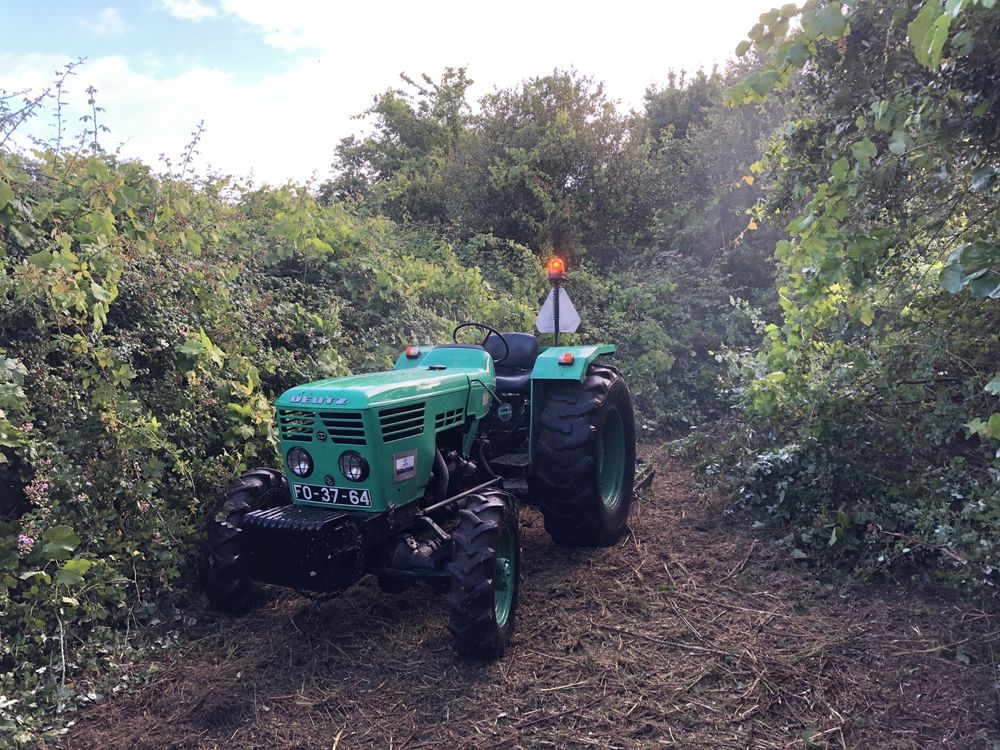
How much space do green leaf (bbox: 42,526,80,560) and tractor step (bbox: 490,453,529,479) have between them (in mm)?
2367

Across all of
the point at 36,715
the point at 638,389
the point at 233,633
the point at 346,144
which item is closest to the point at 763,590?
the point at 233,633

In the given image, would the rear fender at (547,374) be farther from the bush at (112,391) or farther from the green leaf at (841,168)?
the green leaf at (841,168)

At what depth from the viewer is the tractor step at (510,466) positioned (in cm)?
472

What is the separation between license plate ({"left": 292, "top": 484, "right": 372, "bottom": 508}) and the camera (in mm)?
3668

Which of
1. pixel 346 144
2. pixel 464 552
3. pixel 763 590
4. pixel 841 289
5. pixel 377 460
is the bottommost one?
pixel 763 590

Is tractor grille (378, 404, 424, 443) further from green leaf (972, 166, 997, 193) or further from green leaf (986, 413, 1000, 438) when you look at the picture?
green leaf (972, 166, 997, 193)

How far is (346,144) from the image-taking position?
18.0 m

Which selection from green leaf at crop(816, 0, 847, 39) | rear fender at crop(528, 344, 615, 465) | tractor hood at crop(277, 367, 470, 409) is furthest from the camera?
rear fender at crop(528, 344, 615, 465)

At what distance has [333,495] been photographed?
373 centimetres

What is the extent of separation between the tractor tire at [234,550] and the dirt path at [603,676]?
0.14 metres

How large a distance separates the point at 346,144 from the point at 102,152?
12.2m

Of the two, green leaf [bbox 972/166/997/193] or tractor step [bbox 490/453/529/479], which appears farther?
tractor step [bbox 490/453/529/479]

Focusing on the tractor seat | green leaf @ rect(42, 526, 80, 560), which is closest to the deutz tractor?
the tractor seat

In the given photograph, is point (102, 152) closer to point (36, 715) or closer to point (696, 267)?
point (36, 715)
